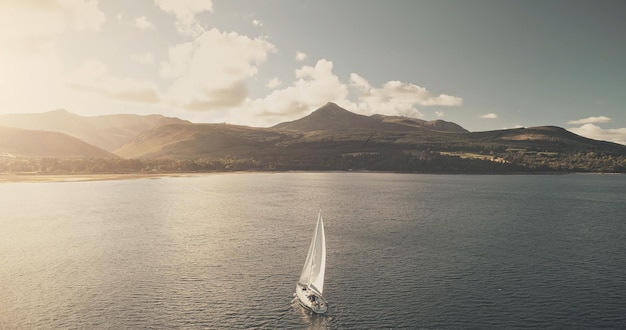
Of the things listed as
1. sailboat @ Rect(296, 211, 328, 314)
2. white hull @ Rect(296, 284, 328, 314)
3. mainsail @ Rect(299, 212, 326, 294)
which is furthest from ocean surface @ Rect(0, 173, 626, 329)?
mainsail @ Rect(299, 212, 326, 294)

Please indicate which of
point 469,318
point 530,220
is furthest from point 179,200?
point 469,318

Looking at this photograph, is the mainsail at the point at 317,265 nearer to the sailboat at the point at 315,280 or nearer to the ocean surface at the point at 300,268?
the sailboat at the point at 315,280

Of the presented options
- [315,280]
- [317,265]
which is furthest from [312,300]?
[317,265]

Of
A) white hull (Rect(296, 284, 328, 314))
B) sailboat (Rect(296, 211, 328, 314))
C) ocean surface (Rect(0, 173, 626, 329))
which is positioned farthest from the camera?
sailboat (Rect(296, 211, 328, 314))

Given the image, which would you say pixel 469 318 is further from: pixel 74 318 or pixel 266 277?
pixel 74 318

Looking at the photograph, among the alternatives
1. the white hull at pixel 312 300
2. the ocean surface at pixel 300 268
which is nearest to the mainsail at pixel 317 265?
the white hull at pixel 312 300

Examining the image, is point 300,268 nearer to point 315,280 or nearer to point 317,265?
point 317,265

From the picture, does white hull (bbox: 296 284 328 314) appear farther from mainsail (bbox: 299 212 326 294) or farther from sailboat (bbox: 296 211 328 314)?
mainsail (bbox: 299 212 326 294)
